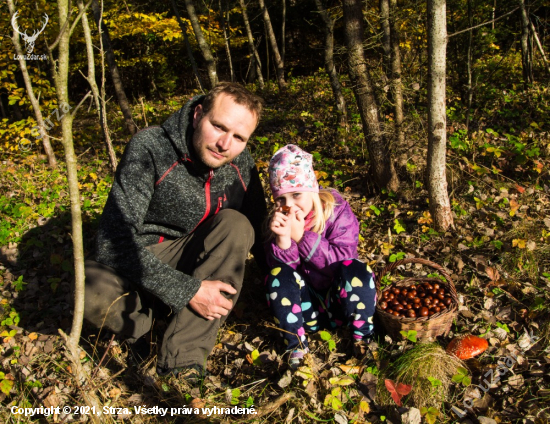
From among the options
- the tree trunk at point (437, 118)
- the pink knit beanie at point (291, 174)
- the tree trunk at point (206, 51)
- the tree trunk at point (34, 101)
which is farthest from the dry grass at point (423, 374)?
the tree trunk at point (34, 101)

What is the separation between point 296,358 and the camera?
96.2 inches

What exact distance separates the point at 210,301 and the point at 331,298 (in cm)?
80

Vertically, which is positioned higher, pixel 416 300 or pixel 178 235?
pixel 178 235

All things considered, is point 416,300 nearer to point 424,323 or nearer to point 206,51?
point 424,323

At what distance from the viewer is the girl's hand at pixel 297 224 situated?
2492 millimetres

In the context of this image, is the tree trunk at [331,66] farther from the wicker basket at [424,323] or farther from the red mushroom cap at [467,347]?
the red mushroom cap at [467,347]

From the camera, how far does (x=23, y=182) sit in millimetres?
5078

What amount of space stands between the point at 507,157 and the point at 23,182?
600 centimetres

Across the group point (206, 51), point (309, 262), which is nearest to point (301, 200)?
point (309, 262)

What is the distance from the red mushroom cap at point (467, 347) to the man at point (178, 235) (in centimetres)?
142

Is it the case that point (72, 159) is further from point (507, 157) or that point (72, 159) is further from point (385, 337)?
point (507, 157)

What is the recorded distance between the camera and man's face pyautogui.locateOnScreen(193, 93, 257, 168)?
2.52 metres

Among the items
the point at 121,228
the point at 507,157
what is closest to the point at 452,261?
the point at 507,157

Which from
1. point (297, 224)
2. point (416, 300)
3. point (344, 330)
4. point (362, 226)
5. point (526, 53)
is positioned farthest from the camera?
point (526, 53)
